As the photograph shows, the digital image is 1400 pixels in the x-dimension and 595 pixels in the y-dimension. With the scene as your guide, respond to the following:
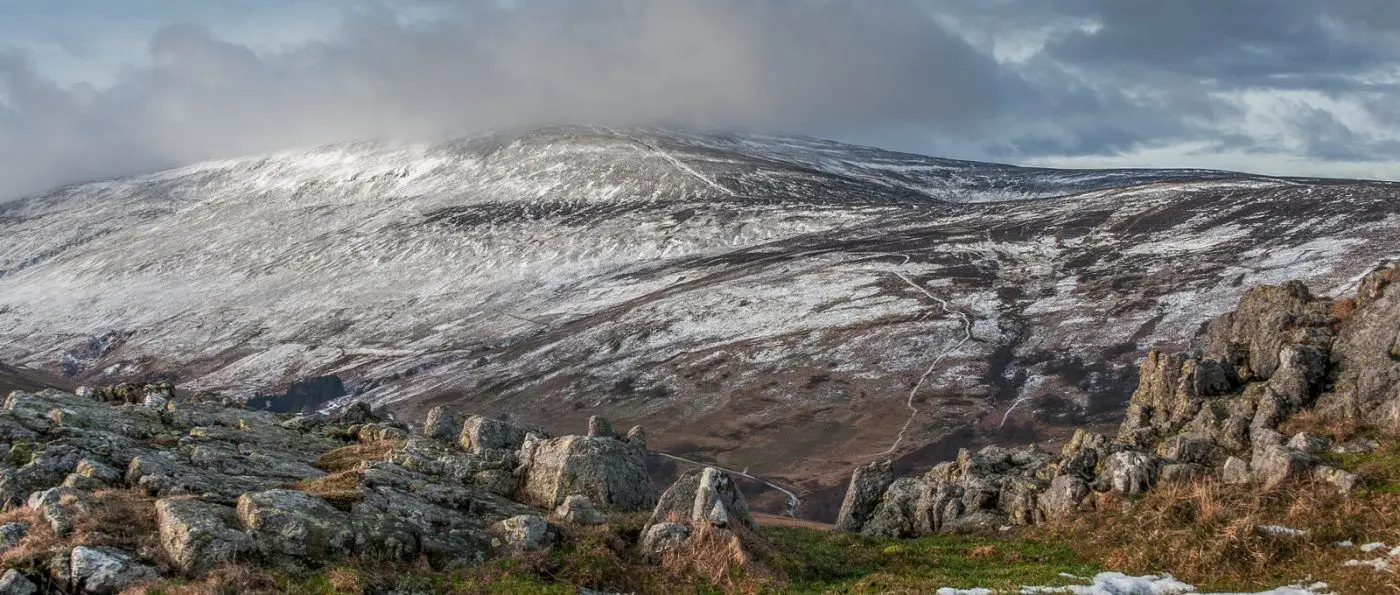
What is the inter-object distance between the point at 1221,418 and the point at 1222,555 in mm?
16885

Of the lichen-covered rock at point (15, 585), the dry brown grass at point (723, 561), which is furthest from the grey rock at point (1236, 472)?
the lichen-covered rock at point (15, 585)

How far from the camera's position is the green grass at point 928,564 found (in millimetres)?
22031

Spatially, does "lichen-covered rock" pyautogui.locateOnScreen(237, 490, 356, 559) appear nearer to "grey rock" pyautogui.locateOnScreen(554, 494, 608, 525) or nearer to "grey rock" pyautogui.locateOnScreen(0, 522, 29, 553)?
"grey rock" pyautogui.locateOnScreen(0, 522, 29, 553)

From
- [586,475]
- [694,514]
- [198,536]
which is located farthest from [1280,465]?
[198,536]

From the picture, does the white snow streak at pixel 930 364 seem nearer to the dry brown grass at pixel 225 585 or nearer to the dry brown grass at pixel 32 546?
the dry brown grass at pixel 225 585

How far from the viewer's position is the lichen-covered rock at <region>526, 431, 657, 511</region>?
31266 mm

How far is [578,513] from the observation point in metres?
26.6

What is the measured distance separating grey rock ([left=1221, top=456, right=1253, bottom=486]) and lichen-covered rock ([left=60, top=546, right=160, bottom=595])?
29163 millimetres

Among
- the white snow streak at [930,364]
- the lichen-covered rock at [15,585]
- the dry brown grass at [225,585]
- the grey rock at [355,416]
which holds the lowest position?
the white snow streak at [930,364]

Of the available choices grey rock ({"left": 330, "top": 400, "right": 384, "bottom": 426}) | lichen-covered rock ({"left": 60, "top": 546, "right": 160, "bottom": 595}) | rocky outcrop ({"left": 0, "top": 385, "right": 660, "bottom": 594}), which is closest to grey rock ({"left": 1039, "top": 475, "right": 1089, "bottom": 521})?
rocky outcrop ({"left": 0, "top": 385, "right": 660, "bottom": 594})

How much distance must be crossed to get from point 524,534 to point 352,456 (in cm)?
1390

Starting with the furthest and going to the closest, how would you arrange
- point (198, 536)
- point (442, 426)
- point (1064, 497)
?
point (442, 426), point (1064, 497), point (198, 536)

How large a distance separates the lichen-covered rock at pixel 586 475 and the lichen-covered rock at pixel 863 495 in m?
12.2

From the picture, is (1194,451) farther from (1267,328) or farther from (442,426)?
(442,426)
